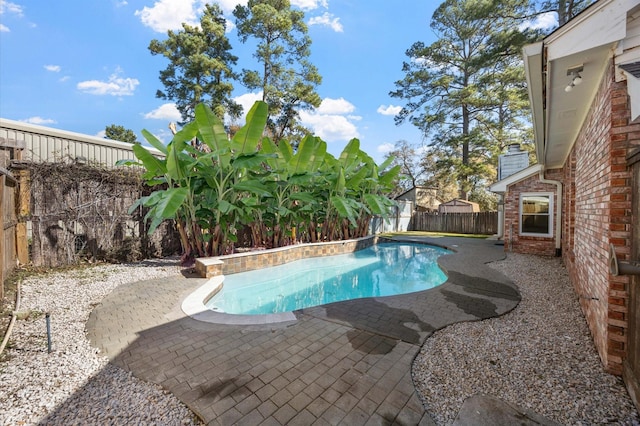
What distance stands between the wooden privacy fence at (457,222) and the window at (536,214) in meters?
8.51

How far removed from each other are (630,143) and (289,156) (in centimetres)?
766

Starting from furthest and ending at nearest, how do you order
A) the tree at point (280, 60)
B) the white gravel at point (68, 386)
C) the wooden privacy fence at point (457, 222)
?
the wooden privacy fence at point (457, 222)
the tree at point (280, 60)
the white gravel at point (68, 386)

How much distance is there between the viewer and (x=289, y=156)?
8.87m

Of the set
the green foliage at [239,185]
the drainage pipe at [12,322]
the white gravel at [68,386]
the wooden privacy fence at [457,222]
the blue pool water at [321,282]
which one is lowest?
the blue pool water at [321,282]

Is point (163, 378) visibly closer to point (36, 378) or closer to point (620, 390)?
point (36, 378)

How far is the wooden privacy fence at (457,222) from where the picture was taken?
17.1m

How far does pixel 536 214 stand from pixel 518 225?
2.07 ft

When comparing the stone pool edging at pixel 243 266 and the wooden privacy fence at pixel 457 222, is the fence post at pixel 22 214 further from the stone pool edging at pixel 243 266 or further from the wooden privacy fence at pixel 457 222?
the wooden privacy fence at pixel 457 222

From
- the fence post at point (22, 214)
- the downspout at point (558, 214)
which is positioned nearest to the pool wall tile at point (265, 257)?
the fence post at point (22, 214)

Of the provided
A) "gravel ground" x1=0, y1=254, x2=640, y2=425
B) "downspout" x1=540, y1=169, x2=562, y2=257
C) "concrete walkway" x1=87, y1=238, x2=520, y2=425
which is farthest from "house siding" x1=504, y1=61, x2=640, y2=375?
"downspout" x1=540, y1=169, x2=562, y2=257

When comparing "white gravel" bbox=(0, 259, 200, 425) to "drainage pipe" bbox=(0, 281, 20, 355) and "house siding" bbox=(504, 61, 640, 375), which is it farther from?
"house siding" bbox=(504, 61, 640, 375)

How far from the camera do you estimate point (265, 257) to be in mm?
7848

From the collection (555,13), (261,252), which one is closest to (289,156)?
(261,252)

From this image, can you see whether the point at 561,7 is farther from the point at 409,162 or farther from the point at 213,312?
the point at 213,312
